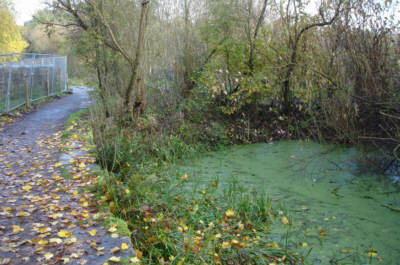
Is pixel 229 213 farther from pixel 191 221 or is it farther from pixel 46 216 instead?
pixel 46 216

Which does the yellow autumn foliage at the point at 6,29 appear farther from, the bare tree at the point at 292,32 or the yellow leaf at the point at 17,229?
the yellow leaf at the point at 17,229

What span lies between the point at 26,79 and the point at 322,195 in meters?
11.1

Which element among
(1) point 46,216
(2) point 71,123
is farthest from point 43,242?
(2) point 71,123

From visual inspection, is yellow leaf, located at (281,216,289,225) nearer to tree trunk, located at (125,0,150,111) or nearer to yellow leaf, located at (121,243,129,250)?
yellow leaf, located at (121,243,129,250)

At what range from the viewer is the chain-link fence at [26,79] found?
12.0 m

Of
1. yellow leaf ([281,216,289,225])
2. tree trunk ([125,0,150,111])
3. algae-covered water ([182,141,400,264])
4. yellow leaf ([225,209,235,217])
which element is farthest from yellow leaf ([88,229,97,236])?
tree trunk ([125,0,150,111])

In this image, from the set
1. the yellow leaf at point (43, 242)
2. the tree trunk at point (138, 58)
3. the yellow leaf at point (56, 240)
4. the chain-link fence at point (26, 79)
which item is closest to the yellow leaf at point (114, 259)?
the yellow leaf at point (56, 240)

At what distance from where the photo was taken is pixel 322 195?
22.1ft

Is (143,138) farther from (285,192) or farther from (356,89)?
(356,89)

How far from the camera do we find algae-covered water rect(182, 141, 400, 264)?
481 cm

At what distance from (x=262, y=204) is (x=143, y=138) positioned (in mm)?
4186

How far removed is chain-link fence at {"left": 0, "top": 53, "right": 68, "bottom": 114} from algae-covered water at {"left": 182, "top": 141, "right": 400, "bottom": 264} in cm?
698

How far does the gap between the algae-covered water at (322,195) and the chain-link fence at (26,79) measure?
22.9 ft

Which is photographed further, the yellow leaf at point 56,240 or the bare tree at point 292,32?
the bare tree at point 292,32
